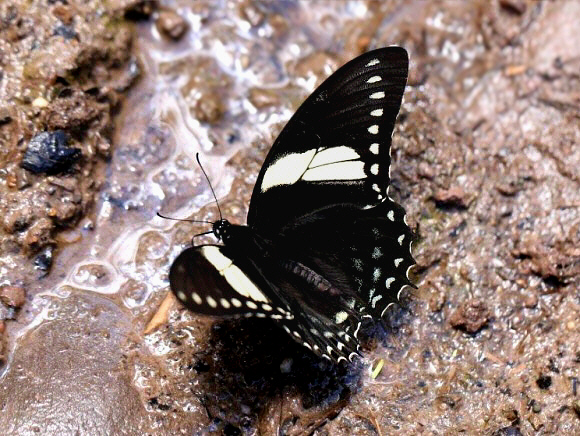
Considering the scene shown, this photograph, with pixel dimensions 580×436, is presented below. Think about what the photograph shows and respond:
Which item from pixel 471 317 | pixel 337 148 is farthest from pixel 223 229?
pixel 471 317

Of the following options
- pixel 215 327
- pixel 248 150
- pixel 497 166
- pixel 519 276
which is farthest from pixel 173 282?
pixel 497 166

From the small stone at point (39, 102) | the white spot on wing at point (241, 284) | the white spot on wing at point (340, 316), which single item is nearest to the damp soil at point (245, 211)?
the small stone at point (39, 102)

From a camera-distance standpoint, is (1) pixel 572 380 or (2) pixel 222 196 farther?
(2) pixel 222 196

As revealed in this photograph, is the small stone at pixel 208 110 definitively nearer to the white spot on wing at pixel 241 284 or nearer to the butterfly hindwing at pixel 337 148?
the butterfly hindwing at pixel 337 148

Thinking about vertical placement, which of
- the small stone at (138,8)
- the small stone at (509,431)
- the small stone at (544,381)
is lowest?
the small stone at (509,431)

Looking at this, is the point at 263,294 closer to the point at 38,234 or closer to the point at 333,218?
the point at 333,218

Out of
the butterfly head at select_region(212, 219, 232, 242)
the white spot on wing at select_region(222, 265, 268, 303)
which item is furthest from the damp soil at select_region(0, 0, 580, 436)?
the white spot on wing at select_region(222, 265, 268, 303)

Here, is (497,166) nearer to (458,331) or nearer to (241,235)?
(458,331)
